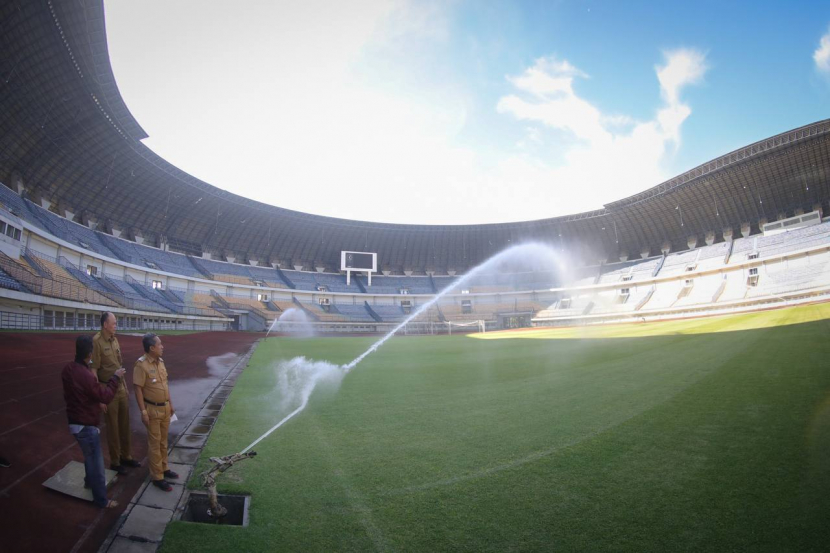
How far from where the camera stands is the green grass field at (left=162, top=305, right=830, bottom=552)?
328 cm

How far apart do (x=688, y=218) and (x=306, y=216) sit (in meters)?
55.0

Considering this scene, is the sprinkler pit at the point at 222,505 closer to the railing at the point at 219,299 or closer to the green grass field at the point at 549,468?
the green grass field at the point at 549,468

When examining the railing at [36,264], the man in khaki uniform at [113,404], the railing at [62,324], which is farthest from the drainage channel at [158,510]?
the railing at [36,264]

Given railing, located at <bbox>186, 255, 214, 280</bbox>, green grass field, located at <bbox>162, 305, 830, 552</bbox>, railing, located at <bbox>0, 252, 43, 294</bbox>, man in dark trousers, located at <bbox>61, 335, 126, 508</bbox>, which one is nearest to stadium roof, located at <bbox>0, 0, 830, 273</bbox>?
railing, located at <bbox>186, 255, 214, 280</bbox>

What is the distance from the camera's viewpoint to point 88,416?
4.51 m

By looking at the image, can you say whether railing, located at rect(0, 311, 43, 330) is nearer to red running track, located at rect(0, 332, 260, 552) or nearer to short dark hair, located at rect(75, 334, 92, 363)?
red running track, located at rect(0, 332, 260, 552)

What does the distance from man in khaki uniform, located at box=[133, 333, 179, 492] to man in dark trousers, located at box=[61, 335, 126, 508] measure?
413mm

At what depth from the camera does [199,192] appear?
49.1 metres

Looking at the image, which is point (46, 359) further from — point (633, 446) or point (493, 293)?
point (493, 293)

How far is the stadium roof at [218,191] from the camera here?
26.8 meters

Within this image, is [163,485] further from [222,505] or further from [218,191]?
[218,191]

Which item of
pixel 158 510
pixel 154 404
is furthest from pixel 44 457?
pixel 158 510

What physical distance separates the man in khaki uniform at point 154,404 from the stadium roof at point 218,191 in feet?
97.8

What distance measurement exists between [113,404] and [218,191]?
51.1 metres
